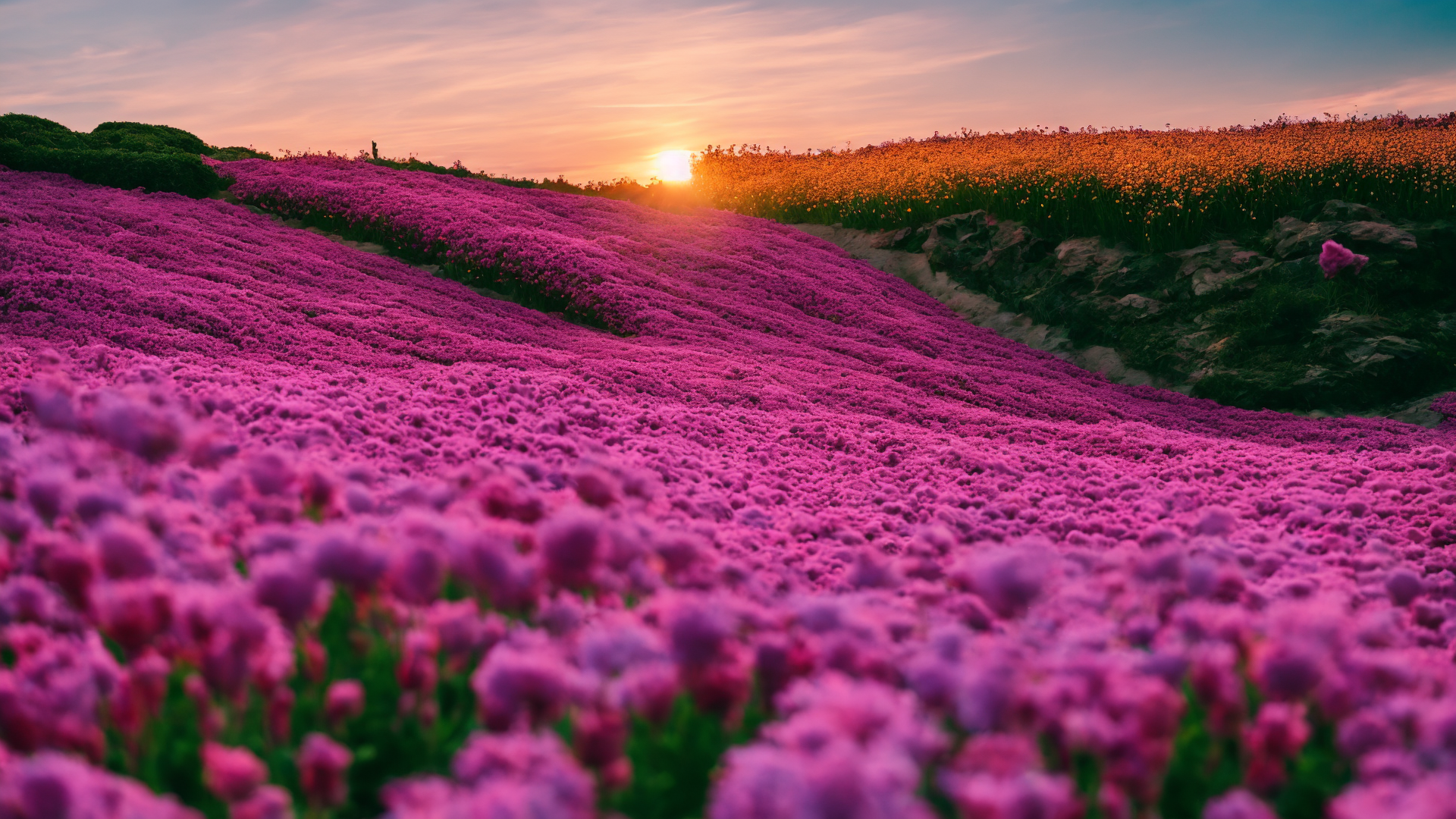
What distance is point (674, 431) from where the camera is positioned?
8969 millimetres

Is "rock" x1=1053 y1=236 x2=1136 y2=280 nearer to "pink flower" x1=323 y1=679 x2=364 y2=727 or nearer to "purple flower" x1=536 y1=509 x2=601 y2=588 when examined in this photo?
"purple flower" x1=536 y1=509 x2=601 y2=588

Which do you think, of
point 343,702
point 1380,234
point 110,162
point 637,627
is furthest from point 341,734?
point 110,162

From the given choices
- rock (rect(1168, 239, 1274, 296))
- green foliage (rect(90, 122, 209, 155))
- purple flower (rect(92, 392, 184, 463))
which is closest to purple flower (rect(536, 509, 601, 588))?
purple flower (rect(92, 392, 184, 463))

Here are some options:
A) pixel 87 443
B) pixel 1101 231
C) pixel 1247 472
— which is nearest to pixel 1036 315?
pixel 1101 231

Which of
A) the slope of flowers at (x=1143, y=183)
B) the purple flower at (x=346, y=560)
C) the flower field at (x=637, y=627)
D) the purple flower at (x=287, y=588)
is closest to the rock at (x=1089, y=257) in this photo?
the slope of flowers at (x=1143, y=183)

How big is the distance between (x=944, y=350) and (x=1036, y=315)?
4.45 m

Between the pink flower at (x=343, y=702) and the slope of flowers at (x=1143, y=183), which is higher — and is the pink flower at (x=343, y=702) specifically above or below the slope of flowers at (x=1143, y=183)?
below

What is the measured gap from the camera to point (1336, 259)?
16719 millimetres

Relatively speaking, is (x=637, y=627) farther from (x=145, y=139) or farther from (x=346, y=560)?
(x=145, y=139)

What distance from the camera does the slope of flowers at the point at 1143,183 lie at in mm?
20672

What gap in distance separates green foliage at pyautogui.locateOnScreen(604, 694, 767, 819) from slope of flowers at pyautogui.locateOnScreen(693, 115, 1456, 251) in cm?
2103

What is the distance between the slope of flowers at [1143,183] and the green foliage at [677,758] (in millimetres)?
21030

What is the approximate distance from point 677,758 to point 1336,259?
61.2 ft

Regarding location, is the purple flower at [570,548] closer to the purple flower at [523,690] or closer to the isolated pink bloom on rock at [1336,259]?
the purple flower at [523,690]
